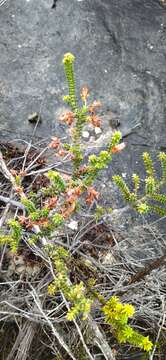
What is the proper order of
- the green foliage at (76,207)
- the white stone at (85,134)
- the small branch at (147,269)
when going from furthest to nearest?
the white stone at (85,134)
the small branch at (147,269)
the green foliage at (76,207)

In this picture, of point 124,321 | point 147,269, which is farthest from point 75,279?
point 124,321

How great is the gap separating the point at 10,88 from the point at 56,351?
5.32ft

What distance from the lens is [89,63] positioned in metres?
3.41

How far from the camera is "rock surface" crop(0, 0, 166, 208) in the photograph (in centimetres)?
319

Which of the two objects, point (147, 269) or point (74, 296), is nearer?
point (74, 296)

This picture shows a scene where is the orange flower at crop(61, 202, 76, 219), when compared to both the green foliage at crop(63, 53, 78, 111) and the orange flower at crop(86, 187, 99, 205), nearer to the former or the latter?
the orange flower at crop(86, 187, 99, 205)

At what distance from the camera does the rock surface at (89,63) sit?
3193 mm

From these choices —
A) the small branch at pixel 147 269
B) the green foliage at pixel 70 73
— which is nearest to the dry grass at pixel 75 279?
the small branch at pixel 147 269

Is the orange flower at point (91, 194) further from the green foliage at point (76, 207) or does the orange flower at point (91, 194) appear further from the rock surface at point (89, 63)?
the rock surface at point (89, 63)

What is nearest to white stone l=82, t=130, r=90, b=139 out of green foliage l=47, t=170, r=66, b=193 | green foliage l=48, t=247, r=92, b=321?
green foliage l=47, t=170, r=66, b=193

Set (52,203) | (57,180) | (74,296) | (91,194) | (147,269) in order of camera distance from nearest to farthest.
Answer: (74,296) < (57,180) < (52,203) < (91,194) < (147,269)

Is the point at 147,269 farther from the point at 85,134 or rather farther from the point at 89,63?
the point at 89,63


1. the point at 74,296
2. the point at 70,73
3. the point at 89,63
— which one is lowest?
the point at 74,296

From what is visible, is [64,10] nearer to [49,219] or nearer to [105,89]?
[105,89]
